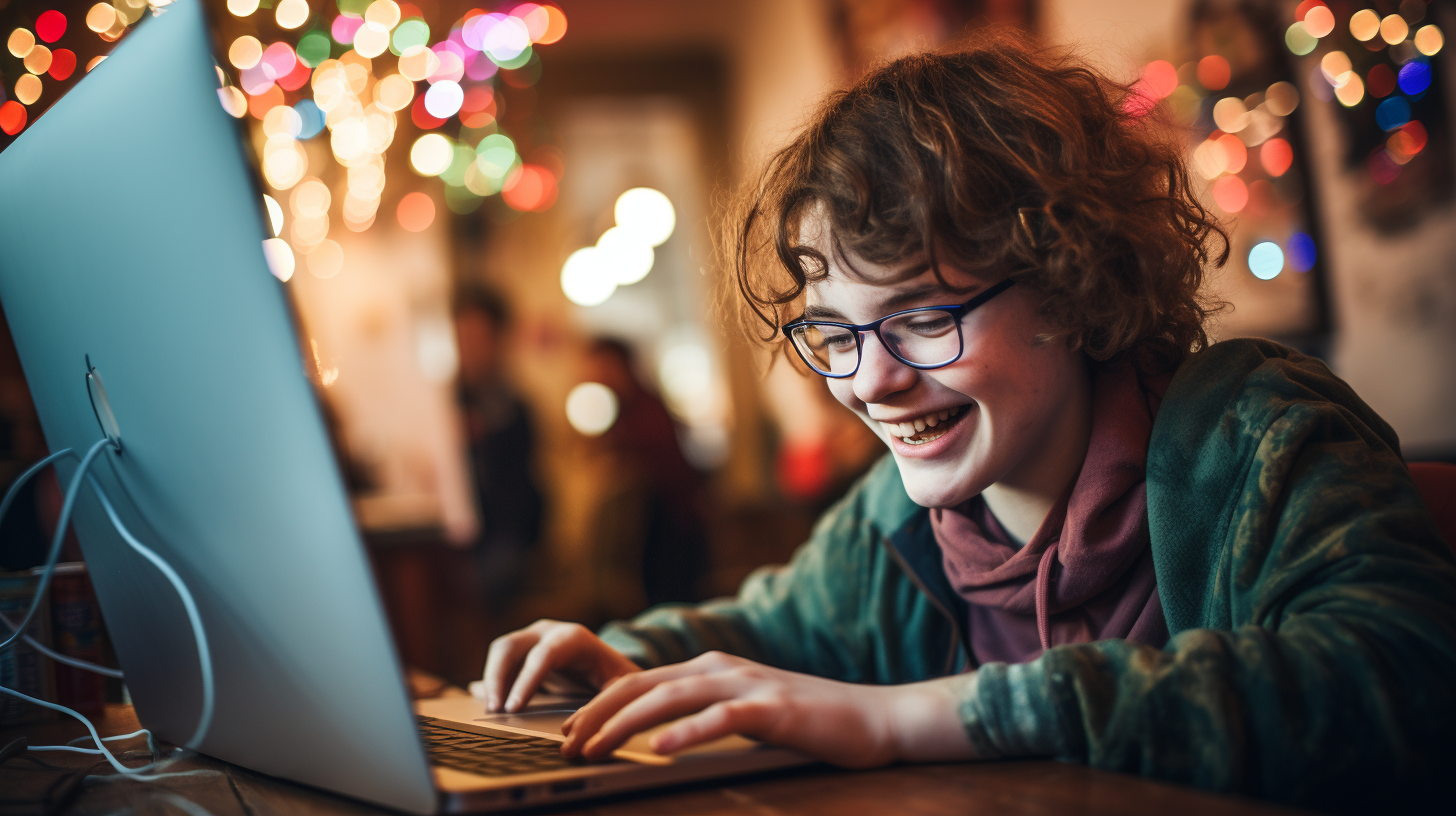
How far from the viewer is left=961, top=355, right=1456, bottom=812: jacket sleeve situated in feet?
1.66

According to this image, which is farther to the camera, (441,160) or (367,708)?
(441,160)

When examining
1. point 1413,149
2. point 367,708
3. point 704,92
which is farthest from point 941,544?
point 704,92

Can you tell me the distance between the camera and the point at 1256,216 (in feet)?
7.46

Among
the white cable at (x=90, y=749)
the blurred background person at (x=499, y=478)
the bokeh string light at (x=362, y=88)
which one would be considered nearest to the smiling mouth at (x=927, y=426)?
the white cable at (x=90, y=749)

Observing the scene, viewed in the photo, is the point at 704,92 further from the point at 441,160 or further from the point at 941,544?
the point at 941,544

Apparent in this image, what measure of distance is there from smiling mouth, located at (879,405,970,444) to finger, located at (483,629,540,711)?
1.21ft

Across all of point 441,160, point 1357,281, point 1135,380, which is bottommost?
point 1357,281

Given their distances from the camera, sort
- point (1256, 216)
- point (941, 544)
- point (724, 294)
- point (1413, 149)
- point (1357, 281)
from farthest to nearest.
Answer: point (1256, 216) → point (1357, 281) → point (1413, 149) → point (724, 294) → point (941, 544)

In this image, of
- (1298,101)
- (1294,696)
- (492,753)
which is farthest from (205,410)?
(1298,101)

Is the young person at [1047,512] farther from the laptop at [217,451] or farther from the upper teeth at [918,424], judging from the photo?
the laptop at [217,451]

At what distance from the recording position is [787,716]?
1.77 feet

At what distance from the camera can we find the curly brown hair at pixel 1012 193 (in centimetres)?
77

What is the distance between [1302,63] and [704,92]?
4220mm

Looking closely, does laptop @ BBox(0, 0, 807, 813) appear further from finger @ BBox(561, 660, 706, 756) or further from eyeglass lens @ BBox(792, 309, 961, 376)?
eyeglass lens @ BBox(792, 309, 961, 376)
